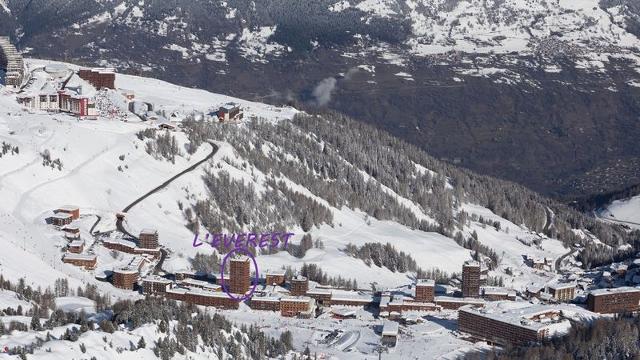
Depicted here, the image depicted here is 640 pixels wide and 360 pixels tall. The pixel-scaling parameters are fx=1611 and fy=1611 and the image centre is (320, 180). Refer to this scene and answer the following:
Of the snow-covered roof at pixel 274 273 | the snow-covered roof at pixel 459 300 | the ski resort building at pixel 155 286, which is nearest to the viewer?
the ski resort building at pixel 155 286

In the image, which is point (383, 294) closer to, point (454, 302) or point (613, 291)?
point (454, 302)

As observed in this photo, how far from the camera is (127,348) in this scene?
350ft

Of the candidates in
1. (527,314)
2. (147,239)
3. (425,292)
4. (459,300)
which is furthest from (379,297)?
(147,239)

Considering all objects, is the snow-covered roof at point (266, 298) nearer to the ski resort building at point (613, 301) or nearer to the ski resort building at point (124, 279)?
the ski resort building at point (124, 279)

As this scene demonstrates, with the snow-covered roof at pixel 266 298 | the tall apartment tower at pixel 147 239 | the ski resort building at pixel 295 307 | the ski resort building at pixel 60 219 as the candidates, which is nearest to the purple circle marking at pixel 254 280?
the snow-covered roof at pixel 266 298

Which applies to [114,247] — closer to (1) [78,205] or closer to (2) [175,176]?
(1) [78,205]

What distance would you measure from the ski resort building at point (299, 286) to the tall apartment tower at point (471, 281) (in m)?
16.0

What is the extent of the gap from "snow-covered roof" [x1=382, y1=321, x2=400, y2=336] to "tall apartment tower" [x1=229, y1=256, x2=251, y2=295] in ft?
47.9

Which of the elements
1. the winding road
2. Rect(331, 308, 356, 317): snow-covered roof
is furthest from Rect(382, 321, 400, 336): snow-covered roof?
the winding road

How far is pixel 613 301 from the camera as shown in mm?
150500

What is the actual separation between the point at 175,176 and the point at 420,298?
3885 centimetres

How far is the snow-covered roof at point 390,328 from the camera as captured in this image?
132 metres

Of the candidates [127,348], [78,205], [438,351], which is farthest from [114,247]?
[127,348]

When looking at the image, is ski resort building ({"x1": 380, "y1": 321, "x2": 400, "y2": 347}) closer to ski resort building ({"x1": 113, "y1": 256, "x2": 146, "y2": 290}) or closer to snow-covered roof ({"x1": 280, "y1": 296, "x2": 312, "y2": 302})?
snow-covered roof ({"x1": 280, "y1": 296, "x2": 312, "y2": 302})
